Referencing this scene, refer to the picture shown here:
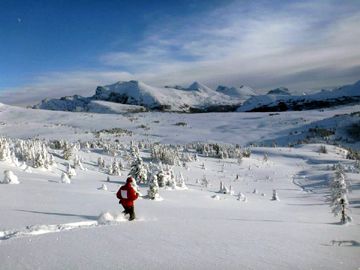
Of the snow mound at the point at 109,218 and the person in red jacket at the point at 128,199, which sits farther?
the person in red jacket at the point at 128,199

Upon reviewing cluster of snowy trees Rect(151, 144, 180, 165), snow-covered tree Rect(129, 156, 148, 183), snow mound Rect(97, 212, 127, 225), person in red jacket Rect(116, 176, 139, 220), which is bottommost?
cluster of snowy trees Rect(151, 144, 180, 165)

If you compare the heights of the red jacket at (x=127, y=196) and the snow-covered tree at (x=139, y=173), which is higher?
the red jacket at (x=127, y=196)

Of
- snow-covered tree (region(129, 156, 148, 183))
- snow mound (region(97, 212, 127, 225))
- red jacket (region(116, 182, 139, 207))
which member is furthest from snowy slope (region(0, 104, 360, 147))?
snow mound (region(97, 212, 127, 225))

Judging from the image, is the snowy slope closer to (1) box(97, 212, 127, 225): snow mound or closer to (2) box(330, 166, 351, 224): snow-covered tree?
(2) box(330, 166, 351, 224): snow-covered tree

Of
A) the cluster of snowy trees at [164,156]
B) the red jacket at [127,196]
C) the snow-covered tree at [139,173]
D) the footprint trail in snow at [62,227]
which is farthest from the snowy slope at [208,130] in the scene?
the footprint trail in snow at [62,227]

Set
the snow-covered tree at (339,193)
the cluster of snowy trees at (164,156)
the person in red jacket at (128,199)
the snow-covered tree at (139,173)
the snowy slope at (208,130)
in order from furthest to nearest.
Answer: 1. the snowy slope at (208,130)
2. the cluster of snowy trees at (164,156)
3. the snow-covered tree at (139,173)
4. the snow-covered tree at (339,193)
5. the person in red jacket at (128,199)

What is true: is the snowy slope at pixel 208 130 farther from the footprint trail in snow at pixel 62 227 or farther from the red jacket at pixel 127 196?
the footprint trail in snow at pixel 62 227

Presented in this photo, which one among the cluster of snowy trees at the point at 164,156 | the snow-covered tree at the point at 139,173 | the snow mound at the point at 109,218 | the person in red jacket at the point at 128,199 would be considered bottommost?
the cluster of snowy trees at the point at 164,156

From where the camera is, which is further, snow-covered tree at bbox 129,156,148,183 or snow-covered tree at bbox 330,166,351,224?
snow-covered tree at bbox 129,156,148,183

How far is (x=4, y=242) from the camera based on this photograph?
935 centimetres

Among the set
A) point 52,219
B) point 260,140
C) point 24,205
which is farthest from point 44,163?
point 260,140

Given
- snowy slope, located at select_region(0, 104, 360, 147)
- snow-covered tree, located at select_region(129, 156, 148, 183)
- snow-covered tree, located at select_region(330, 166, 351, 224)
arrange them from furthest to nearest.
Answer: snowy slope, located at select_region(0, 104, 360, 147)
snow-covered tree, located at select_region(129, 156, 148, 183)
snow-covered tree, located at select_region(330, 166, 351, 224)

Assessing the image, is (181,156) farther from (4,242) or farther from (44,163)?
(4,242)

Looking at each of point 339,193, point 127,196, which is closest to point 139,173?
point 339,193
